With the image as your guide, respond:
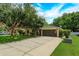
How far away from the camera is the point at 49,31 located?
14.3 metres

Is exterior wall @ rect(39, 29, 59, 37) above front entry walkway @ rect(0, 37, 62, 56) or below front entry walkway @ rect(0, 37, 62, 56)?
above

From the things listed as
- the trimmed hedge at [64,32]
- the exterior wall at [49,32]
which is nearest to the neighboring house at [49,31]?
the exterior wall at [49,32]

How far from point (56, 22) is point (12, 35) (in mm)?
2696

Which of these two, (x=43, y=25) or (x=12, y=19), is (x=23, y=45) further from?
(x=43, y=25)

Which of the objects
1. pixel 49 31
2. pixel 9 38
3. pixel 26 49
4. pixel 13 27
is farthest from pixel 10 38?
pixel 49 31

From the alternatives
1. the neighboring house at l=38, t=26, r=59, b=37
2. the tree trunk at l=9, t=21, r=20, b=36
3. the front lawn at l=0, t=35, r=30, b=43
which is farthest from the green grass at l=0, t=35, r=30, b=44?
the neighboring house at l=38, t=26, r=59, b=37

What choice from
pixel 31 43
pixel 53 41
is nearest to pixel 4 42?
pixel 31 43

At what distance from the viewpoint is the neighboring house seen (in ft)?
43.3

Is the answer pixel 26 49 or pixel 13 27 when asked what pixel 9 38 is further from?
pixel 26 49

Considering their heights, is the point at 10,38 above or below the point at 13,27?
below

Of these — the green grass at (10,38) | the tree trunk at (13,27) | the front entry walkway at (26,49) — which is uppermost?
the tree trunk at (13,27)

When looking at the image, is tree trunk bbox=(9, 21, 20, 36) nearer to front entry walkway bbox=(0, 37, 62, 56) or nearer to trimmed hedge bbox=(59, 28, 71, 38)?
front entry walkway bbox=(0, 37, 62, 56)

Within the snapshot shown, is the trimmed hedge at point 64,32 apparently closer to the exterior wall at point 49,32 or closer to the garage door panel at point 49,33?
the exterior wall at point 49,32

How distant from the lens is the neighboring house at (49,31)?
13.2 meters
